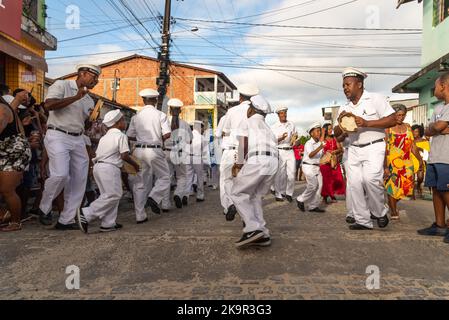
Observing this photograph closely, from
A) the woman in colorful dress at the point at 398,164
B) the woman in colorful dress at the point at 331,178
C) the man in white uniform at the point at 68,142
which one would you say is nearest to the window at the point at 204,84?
the woman in colorful dress at the point at 331,178

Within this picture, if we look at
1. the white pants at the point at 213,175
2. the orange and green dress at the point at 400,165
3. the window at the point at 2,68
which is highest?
the window at the point at 2,68

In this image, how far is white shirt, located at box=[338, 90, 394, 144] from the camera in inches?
194

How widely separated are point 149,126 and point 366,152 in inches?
129

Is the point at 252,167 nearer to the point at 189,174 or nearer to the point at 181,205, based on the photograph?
the point at 181,205

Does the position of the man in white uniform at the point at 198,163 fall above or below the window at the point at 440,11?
below

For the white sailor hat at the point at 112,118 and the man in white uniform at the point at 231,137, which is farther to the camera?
the man in white uniform at the point at 231,137

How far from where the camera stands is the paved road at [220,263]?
2.87 metres

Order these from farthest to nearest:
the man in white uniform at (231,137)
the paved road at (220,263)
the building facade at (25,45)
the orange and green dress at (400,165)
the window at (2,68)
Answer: the window at (2,68)
the building facade at (25,45)
the orange and green dress at (400,165)
the man in white uniform at (231,137)
the paved road at (220,263)

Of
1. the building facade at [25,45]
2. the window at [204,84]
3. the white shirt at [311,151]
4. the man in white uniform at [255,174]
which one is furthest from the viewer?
the window at [204,84]

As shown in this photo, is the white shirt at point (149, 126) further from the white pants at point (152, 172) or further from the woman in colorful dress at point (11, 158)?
the woman in colorful dress at point (11, 158)

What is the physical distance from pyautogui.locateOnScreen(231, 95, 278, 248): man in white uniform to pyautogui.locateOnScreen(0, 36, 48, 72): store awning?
7.76m

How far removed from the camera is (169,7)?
61.0ft

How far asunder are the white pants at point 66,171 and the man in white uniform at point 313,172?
3.61 meters

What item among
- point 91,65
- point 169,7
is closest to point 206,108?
point 169,7
